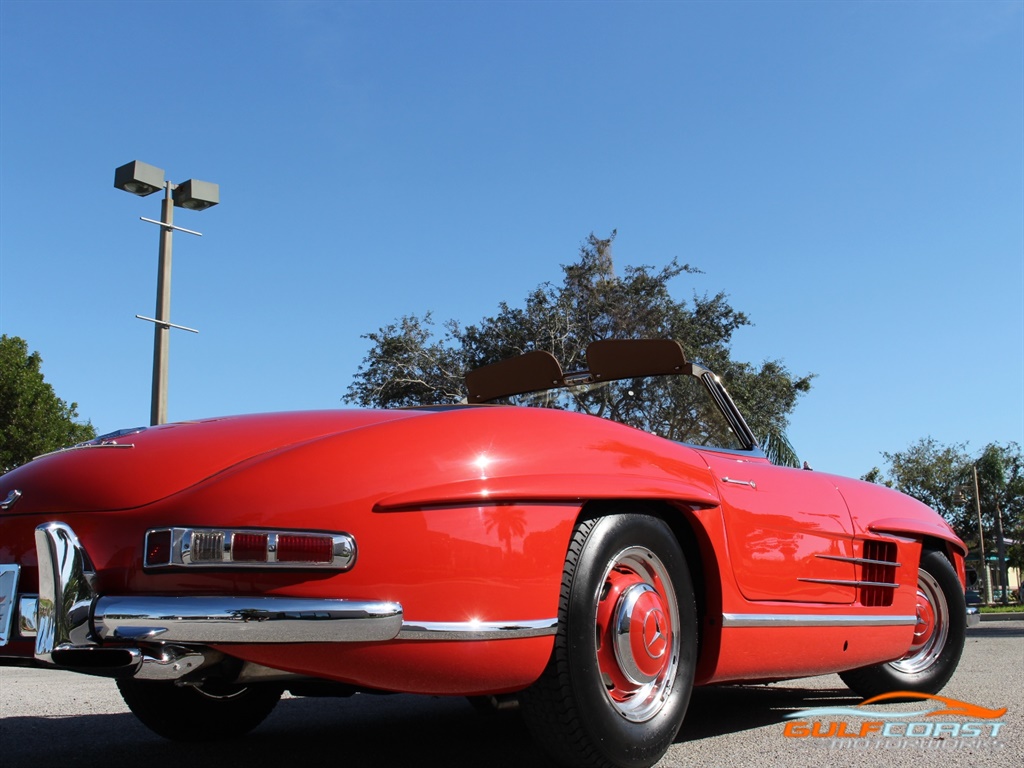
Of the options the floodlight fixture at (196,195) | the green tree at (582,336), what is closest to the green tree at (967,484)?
the green tree at (582,336)

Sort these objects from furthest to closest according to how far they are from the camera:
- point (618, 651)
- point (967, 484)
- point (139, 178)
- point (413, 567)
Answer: point (967, 484), point (139, 178), point (618, 651), point (413, 567)

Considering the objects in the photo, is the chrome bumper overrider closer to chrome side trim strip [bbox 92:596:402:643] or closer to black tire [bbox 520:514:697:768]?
chrome side trim strip [bbox 92:596:402:643]

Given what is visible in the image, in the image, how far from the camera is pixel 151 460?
8.16ft

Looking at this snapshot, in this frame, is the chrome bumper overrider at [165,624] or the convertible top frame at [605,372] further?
the convertible top frame at [605,372]

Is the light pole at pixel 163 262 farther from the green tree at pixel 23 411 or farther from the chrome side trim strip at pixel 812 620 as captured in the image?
the green tree at pixel 23 411

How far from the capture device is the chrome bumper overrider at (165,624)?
6.84ft

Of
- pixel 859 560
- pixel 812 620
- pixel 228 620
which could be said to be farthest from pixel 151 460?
pixel 859 560

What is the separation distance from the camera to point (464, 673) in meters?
2.32

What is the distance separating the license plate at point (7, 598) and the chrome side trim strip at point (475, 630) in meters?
0.94

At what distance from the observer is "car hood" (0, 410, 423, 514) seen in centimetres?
237

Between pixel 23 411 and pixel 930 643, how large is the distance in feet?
88.4

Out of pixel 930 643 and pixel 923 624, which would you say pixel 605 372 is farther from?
pixel 930 643

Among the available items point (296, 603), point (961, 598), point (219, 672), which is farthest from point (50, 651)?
point (961, 598)

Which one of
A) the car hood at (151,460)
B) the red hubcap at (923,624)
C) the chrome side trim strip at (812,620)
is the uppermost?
the car hood at (151,460)
